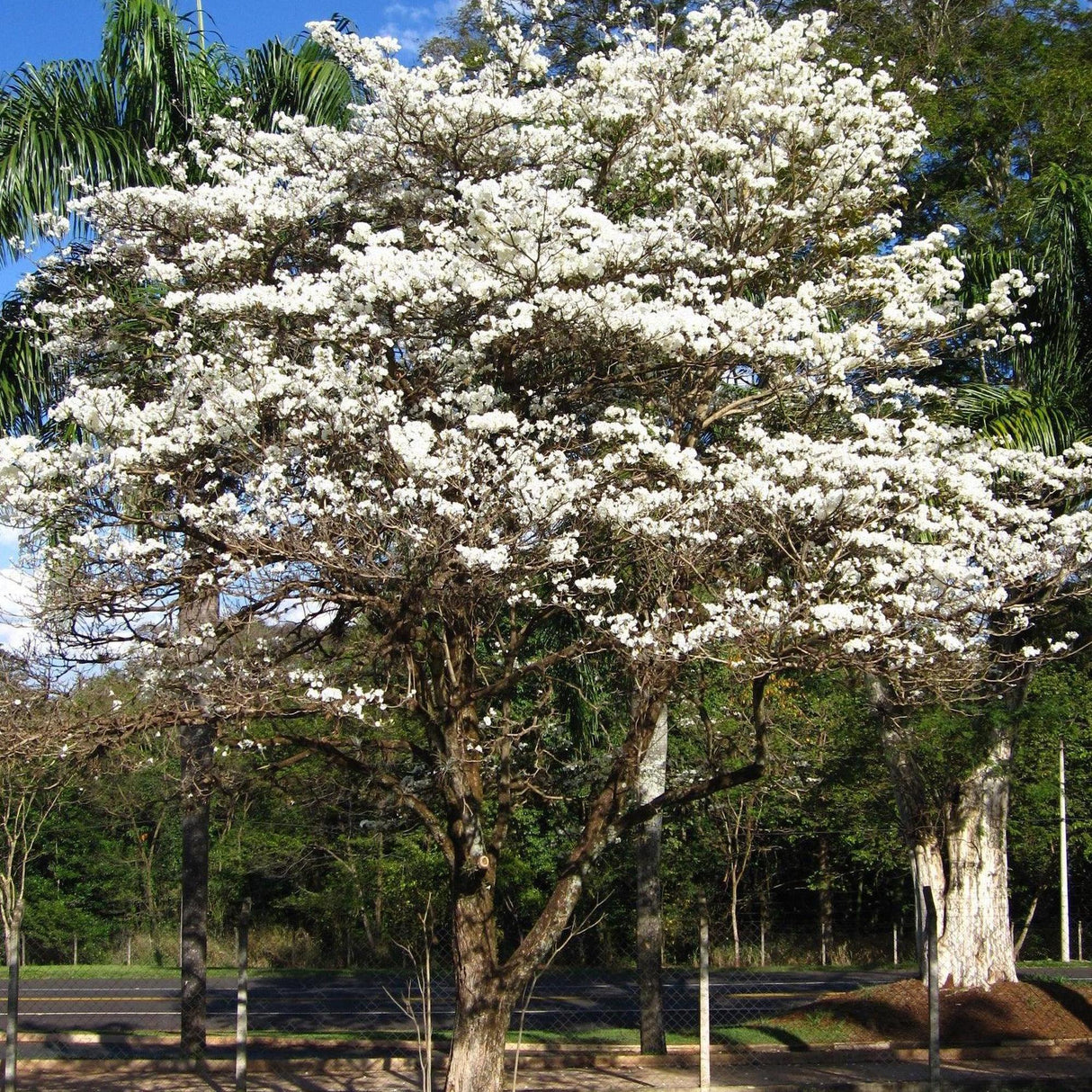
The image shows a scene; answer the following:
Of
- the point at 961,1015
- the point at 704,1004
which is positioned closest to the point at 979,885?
the point at 961,1015

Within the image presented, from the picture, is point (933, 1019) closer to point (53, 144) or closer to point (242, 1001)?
point (242, 1001)

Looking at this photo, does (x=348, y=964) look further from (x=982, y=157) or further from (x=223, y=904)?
A: (x=982, y=157)

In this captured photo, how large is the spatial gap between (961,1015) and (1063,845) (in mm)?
12910

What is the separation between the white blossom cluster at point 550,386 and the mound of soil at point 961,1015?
575cm

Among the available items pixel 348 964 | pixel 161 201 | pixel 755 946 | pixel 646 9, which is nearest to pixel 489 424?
pixel 161 201

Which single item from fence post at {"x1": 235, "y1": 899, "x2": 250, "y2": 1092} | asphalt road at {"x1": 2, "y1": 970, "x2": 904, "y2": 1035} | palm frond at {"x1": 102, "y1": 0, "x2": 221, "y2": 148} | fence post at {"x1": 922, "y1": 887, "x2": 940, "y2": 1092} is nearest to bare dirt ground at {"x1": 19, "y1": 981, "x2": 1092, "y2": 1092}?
fence post at {"x1": 922, "y1": 887, "x2": 940, "y2": 1092}

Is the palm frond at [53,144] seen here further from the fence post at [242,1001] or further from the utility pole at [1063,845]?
the utility pole at [1063,845]

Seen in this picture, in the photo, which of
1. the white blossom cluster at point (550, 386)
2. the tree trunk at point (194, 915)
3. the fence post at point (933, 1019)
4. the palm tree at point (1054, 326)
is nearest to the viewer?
the white blossom cluster at point (550, 386)

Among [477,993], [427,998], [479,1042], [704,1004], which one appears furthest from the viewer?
[704,1004]

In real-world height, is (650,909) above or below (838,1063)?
above

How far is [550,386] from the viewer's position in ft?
29.4

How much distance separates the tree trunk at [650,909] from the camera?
11.8 meters

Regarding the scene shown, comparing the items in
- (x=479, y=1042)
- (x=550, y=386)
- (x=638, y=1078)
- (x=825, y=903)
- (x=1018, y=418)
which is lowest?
(x=825, y=903)

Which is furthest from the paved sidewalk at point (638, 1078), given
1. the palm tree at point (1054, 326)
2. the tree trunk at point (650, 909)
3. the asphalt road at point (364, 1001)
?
the palm tree at point (1054, 326)
